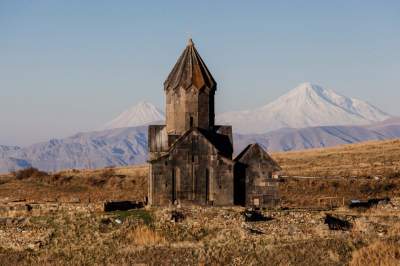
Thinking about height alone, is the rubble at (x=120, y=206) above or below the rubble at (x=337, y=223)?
above

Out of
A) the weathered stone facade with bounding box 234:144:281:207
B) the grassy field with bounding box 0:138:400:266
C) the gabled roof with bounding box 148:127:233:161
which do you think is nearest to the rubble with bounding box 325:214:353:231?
the grassy field with bounding box 0:138:400:266

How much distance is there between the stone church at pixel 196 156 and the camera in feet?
110

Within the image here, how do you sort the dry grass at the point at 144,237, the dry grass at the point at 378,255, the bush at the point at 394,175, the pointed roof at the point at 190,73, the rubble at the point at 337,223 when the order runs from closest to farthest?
the dry grass at the point at 378,255 < the dry grass at the point at 144,237 < the rubble at the point at 337,223 < the pointed roof at the point at 190,73 < the bush at the point at 394,175

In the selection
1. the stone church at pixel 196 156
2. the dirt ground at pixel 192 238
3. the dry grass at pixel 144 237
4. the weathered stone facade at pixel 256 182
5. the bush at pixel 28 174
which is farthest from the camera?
the bush at pixel 28 174

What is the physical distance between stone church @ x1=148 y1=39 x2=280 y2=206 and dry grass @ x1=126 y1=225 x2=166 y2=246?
6.93m

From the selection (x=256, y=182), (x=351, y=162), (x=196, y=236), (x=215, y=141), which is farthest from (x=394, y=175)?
(x=196, y=236)

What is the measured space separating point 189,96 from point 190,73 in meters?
1.10

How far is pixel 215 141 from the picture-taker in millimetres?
35750

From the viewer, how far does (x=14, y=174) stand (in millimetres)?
63000

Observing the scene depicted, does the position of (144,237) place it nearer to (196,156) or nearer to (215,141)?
(196,156)

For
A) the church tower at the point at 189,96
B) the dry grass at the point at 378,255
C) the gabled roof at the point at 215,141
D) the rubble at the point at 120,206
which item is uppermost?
the church tower at the point at 189,96

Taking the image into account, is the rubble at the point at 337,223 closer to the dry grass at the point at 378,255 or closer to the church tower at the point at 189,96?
the dry grass at the point at 378,255

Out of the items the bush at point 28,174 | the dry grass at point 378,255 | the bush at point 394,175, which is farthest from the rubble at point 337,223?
the bush at point 28,174

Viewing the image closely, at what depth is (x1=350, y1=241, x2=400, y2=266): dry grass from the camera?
1811cm
